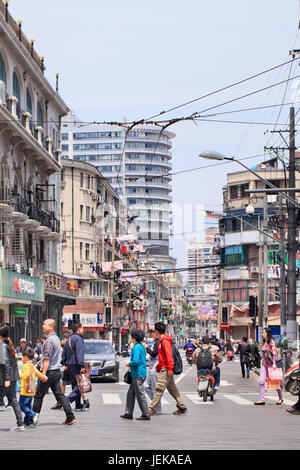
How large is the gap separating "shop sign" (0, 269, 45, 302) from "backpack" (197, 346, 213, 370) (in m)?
16.1

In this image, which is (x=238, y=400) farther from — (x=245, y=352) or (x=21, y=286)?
(x=21, y=286)

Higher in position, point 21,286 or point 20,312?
point 21,286

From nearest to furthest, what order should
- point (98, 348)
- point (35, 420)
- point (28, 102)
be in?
point (35, 420), point (98, 348), point (28, 102)

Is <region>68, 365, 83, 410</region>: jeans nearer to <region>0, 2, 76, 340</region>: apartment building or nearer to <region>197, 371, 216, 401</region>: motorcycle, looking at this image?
<region>197, 371, 216, 401</region>: motorcycle

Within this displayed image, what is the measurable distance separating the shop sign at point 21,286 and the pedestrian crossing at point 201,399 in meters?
12.1

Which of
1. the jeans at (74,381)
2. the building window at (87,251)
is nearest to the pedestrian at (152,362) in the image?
the jeans at (74,381)

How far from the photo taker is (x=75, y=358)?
59.4 feet

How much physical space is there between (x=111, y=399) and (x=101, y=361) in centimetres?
833

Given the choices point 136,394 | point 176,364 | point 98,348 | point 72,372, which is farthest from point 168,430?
point 98,348

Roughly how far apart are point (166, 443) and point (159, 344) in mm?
5732

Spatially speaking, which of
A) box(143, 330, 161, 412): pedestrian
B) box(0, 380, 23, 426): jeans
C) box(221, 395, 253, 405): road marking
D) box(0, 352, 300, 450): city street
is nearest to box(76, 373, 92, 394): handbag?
box(0, 352, 300, 450): city street

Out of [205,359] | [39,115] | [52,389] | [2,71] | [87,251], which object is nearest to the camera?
[52,389]

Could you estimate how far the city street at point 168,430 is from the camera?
12062 millimetres

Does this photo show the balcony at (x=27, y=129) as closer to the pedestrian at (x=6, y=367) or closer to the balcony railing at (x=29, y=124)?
the balcony railing at (x=29, y=124)
